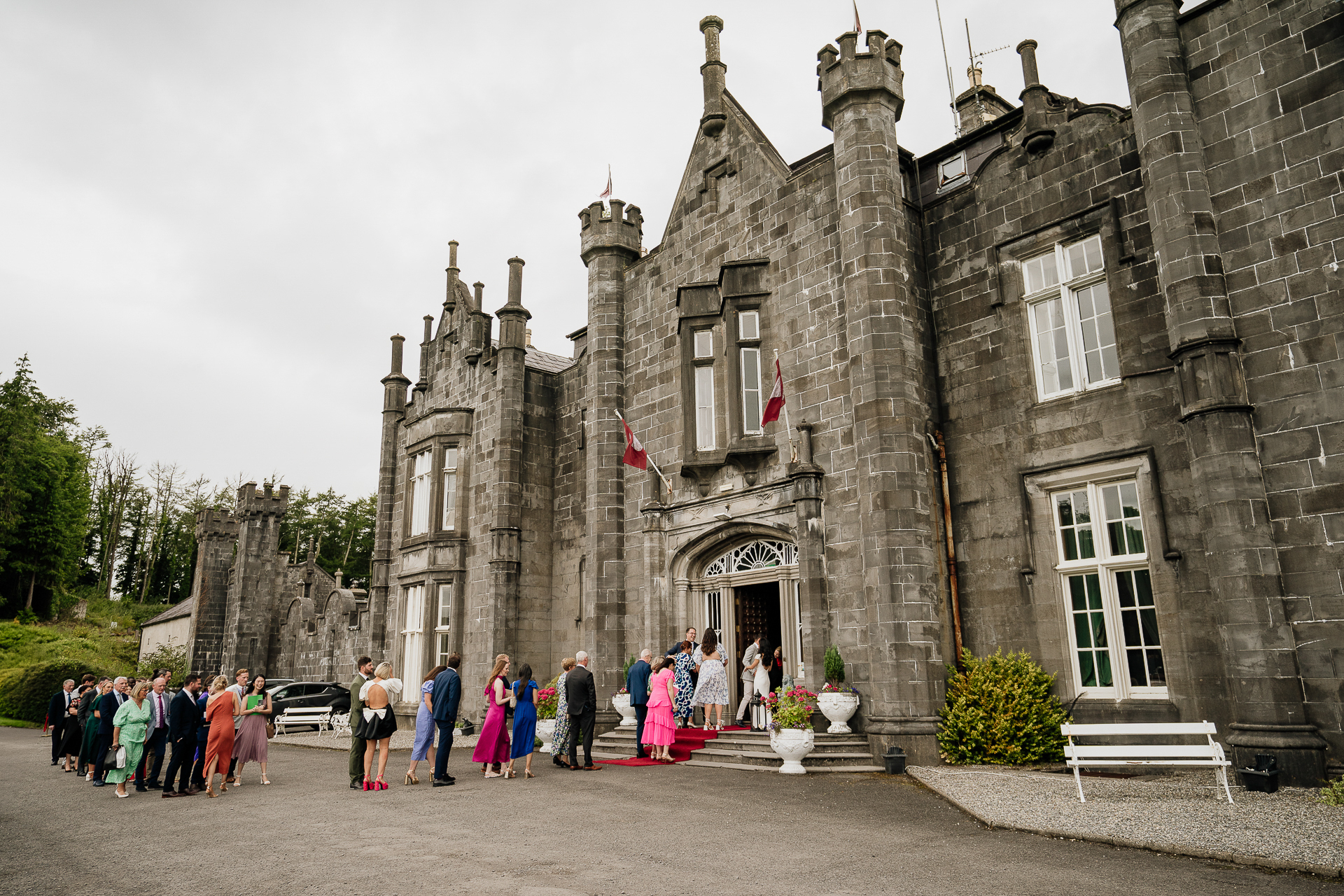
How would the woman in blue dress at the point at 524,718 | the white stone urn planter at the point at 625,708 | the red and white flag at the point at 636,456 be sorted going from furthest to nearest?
the red and white flag at the point at 636,456
the white stone urn planter at the point at 625,708
the woman in blue dress at the point at 524,718

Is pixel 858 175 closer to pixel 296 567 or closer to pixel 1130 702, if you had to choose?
pixel 1130 702

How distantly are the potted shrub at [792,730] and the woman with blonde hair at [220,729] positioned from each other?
25.9ft

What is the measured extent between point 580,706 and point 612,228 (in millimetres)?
11286

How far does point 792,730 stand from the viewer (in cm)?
1212

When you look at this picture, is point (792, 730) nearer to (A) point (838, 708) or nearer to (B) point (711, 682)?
(A) point (838, 708)

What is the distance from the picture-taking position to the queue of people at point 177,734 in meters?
11.9

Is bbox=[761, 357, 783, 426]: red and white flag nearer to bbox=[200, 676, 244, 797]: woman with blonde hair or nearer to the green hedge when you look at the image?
bbox=[200, 676, 244, 797]: woman with blonde hair

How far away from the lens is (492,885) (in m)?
6.04

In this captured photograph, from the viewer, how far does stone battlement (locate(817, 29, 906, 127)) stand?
14.2m

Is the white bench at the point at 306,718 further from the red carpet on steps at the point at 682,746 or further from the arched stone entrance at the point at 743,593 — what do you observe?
the arched stone entrance at the point at 743,593

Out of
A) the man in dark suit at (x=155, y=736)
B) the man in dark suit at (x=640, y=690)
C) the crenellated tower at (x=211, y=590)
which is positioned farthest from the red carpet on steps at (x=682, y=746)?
the crenellated tower at (x=211, y=590)

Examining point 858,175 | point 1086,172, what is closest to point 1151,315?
point 1086,172

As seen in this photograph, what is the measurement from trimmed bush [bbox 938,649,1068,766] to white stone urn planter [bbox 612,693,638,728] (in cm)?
628

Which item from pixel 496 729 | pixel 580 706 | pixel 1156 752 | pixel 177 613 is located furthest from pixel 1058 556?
pixel 177 613
